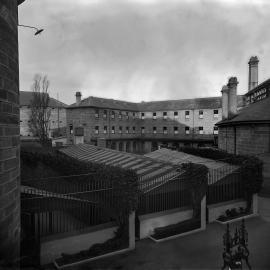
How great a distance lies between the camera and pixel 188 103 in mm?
53000

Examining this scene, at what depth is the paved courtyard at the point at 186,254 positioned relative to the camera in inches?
396

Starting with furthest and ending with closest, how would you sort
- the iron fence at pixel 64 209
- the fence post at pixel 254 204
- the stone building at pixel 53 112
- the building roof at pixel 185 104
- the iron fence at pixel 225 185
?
the stone building at pixel 53 112 < the building roof at pixel 185 104 < the fence post at pixel 254 204 < the iron fence at pixel 225 185 < the iron fence at pixel 64 209

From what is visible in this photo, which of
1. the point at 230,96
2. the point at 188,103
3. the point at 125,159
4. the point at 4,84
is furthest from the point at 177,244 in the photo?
the point at 188,103

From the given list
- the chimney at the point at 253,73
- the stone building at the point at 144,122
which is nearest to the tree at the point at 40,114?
the stone building at the point at 144,122

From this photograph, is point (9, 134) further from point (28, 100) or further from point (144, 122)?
point (28, 100)

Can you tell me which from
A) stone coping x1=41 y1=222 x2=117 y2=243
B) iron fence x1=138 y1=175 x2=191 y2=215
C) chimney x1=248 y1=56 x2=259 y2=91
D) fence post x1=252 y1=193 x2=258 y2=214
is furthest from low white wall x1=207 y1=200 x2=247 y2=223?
chimney x1=248 y1=56 x2=259 y2=91

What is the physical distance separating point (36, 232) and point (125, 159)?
30.4 ft

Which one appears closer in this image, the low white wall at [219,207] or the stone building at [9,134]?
the stone building at [9,134]

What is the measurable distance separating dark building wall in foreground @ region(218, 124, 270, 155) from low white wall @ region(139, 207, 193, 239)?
9050mm

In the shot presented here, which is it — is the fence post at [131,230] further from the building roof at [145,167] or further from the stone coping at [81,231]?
the building roof at [145,167]

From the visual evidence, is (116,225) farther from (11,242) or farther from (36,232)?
(11,242)

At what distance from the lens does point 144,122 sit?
187 ft

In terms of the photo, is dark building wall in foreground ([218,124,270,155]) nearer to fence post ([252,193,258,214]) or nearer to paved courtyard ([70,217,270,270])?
fence post ([252,193,258,214])

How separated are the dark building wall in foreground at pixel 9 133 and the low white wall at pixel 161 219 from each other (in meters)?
8.67
